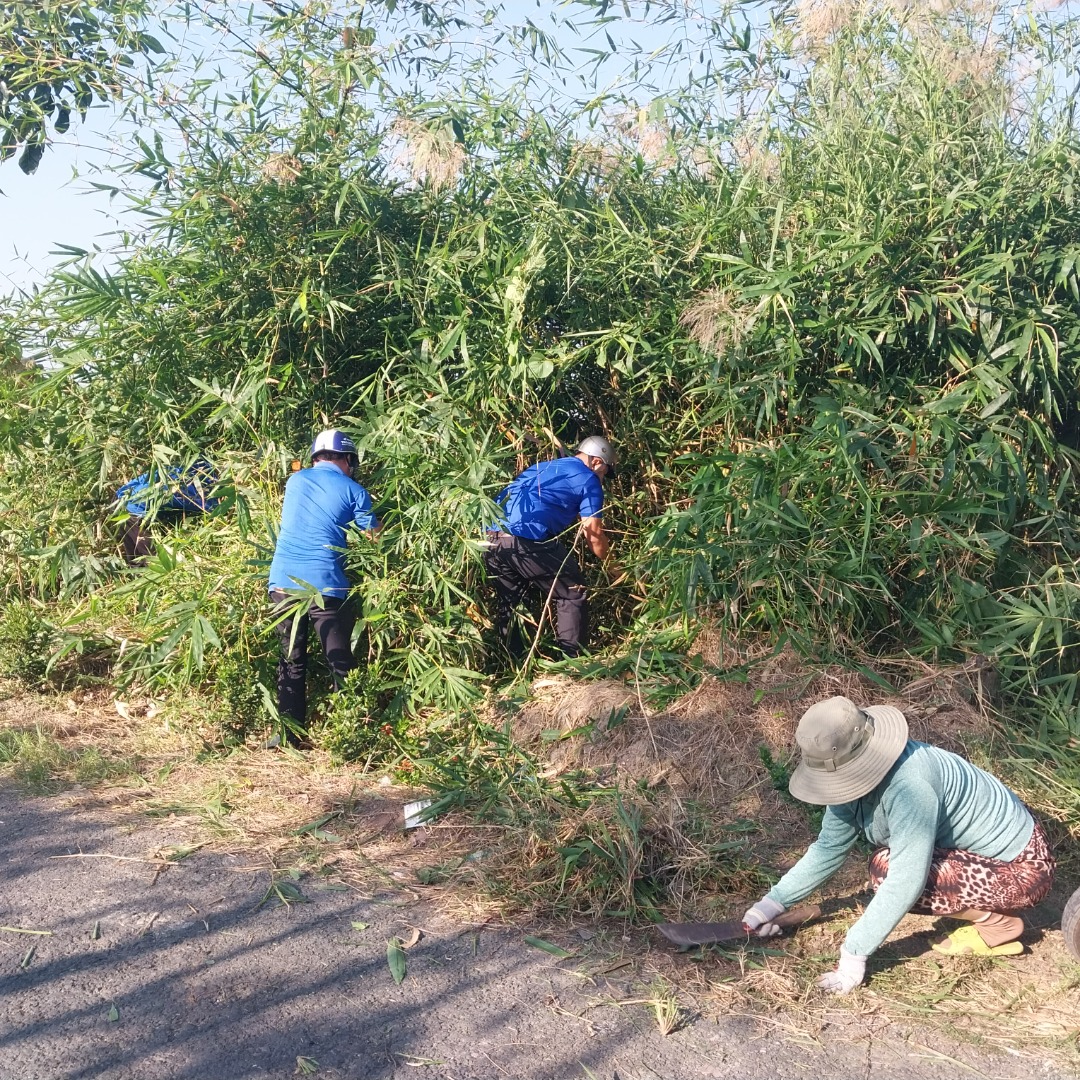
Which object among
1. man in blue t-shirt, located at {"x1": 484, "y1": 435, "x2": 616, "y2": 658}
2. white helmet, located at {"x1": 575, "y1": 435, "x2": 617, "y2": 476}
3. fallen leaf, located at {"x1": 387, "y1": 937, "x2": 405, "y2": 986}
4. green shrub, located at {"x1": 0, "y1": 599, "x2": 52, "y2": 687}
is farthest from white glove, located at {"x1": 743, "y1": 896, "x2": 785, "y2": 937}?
green shrub, located at {"x1": 0, "y1": 599, "x2": 52, "y2": 687}

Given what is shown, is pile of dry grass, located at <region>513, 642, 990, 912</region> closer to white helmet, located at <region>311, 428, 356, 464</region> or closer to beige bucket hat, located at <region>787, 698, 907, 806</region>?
beige bucket hat, located at <region>787, 698, 907, 806</region>

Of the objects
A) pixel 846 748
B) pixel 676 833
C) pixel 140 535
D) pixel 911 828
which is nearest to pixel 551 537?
pixel 676 833

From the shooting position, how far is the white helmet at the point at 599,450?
556cm

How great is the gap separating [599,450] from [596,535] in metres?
0.43

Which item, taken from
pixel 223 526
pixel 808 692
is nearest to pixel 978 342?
pixel 808 692

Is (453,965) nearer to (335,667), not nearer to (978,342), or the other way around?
(335,667)

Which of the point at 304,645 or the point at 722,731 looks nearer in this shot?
the point at 722,731

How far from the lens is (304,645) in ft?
17.3

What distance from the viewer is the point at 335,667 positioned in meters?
5.21

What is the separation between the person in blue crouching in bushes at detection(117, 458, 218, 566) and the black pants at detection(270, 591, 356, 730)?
87 cm

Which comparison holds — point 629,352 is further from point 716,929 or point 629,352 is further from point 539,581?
point 716,929

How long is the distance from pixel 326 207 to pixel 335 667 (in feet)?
8.08

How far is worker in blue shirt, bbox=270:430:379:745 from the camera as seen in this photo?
516 cm

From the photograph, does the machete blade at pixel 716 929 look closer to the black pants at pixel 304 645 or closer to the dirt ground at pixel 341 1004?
the dirt ground at pixel 341 1004
